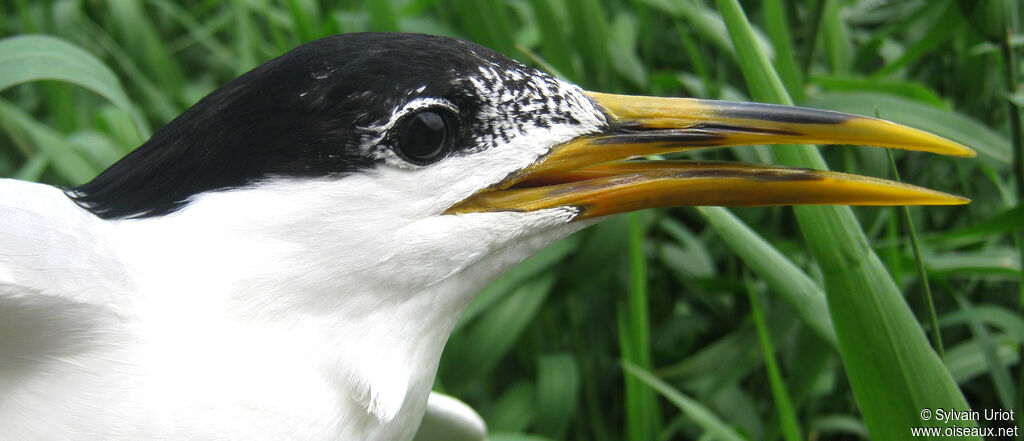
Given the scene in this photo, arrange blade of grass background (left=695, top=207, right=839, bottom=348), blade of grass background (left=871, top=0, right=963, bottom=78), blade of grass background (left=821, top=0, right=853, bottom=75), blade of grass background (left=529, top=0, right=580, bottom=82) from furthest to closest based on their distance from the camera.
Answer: blade of grass background (left=821, top=0, right=853, bottom=75), blade of grass background (left=529, top=0, right=580, bottom=82), blade of grass background (left=871, top=0, right=963, bottom=78), blade of grass background (left=695, top=207, right=839, bottom=348)

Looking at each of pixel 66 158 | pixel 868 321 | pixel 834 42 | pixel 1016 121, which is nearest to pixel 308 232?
pixel 868 321

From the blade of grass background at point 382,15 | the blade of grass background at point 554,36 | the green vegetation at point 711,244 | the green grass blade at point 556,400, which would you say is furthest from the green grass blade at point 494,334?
the blade of grass background at point 382,15

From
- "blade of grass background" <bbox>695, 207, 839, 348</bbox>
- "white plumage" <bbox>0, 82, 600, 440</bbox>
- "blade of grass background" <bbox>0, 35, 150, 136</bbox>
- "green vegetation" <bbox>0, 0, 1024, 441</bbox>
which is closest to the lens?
"white plumage" <bbox>0, 82, 600, 440</bbox>

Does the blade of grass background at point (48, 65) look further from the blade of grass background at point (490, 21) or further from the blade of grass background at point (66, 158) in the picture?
the blade of grass background at point (490, 21)

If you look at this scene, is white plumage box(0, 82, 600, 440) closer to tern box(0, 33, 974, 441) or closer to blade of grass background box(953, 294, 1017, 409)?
tern box(0, 33, 974, 441)

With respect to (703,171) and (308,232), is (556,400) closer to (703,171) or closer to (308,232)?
(703,171)

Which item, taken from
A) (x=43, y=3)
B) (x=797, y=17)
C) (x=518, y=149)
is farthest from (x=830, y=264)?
(x=43, y=3)

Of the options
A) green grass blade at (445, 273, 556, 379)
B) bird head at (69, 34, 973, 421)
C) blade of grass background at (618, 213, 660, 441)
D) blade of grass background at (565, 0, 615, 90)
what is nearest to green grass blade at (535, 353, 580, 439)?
green grass blade at (445, 273, 556, 379)
